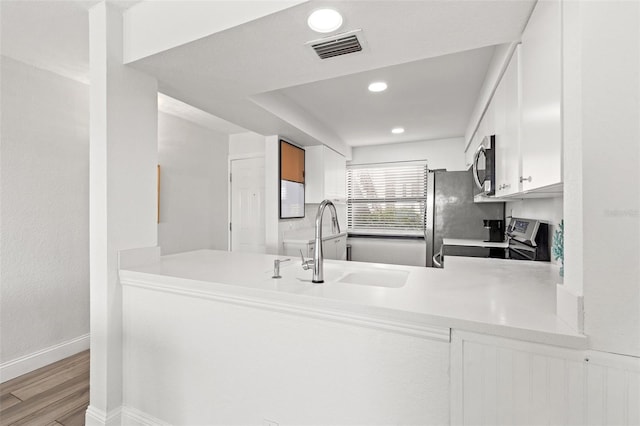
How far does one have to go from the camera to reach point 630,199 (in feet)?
2.54

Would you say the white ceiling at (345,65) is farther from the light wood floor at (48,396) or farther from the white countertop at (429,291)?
the light wood floor at (48,396)

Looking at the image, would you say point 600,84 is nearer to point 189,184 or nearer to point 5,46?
point 5,46

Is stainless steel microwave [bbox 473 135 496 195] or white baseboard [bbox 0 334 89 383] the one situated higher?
stainless steel microwave [bbox 473 135 496 195]

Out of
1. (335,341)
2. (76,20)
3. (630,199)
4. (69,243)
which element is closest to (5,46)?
(76,20)

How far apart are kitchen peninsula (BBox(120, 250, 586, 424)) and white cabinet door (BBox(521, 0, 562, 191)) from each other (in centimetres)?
50

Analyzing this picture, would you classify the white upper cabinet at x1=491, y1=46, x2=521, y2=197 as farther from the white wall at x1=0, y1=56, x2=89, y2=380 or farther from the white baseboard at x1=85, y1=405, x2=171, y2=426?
the white wall at x1=0, y1=56, x2=89, y2=380

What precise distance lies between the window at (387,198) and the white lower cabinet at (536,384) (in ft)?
12.9

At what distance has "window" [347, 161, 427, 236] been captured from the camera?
Result: 4883 mm

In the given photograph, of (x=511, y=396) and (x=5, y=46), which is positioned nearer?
(x=511, y=396)

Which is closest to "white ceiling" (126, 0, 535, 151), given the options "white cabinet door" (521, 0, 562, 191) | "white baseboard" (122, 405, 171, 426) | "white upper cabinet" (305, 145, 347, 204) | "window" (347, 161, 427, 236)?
"white cabinet door" (521, 0, 562, 191)

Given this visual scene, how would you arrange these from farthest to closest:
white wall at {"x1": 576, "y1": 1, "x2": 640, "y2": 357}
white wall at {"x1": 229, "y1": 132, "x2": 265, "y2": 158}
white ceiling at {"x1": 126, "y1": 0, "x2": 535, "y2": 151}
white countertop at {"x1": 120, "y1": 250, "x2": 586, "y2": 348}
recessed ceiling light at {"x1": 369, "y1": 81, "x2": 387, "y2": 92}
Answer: white wall at {"x1": 229, "y1": 132, "x2": 265, "y2": 158}
recessed ceiling light at {"x1": 369, "y1": 81, "x2": 387, "y2": 92}
white ceiling at {"x1": 126, "y1": 0, "x2": 535, "y2": 151}
white countertop at {"x1": 120, "y1": 250, "x2": 586, "y2": 348}
white wall at {"x1": 576, "y1": 1, "x2": 640, "y2": 357}

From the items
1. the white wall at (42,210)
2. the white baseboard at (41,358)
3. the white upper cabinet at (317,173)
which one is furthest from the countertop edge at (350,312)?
the white upper cabinet at (317,173)

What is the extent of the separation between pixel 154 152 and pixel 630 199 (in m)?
2.22

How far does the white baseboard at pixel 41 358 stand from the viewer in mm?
2180
